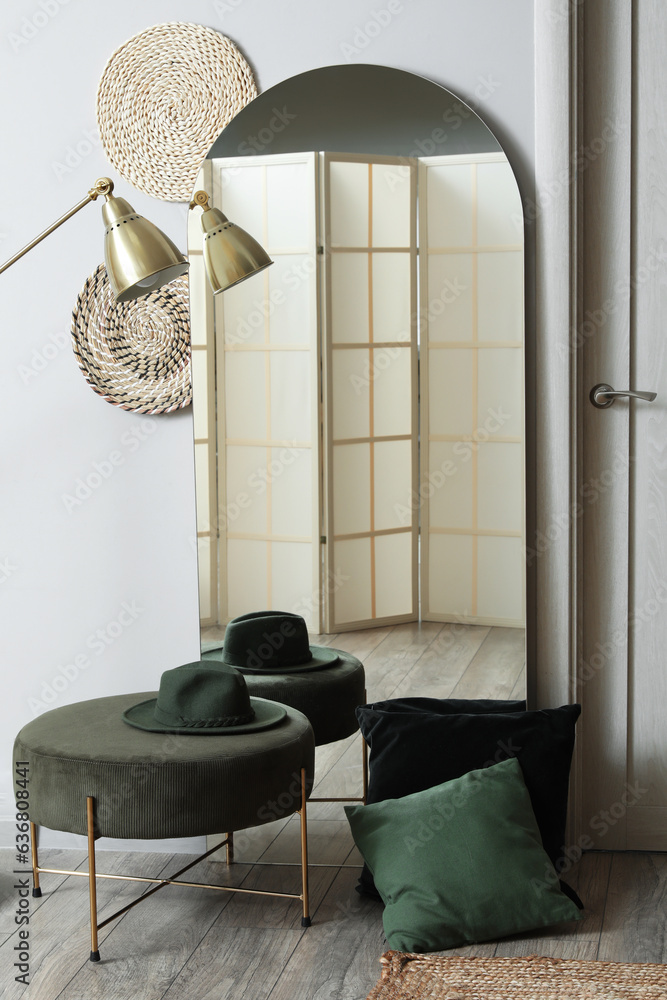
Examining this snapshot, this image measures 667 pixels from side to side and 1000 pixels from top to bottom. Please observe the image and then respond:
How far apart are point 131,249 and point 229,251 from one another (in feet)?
1.02

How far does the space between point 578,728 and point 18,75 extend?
230 centimetres

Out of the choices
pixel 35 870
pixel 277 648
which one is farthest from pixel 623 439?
pixel 35 870

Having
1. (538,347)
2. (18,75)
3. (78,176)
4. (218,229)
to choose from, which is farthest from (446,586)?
(18,75)

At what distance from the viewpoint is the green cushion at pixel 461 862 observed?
2.18 meters

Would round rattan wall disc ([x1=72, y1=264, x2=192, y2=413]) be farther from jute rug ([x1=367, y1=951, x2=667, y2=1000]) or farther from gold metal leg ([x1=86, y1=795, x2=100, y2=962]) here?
jute rug ([x1=367, y1=951, x2=667, y2=1000])

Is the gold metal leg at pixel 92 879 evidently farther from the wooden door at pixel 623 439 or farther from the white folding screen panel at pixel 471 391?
the wooden door at pixel 623 439

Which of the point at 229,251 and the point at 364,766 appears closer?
the point at 229,251

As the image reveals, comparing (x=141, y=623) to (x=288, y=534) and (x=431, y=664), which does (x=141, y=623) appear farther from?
(x=431, y=664)

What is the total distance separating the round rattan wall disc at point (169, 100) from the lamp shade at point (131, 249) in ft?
1.43

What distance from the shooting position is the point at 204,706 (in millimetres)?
2311

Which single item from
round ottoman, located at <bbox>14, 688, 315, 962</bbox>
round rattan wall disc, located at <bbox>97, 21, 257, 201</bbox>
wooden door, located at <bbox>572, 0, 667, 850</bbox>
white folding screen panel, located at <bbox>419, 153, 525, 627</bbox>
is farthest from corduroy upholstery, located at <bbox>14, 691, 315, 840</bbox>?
round rattan wall disc, located at <bbox>97, 21, 257, 201</bbox>

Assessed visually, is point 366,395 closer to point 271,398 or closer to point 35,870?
point 271,398

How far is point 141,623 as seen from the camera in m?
2.81

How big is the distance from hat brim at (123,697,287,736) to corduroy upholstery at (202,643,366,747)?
0.15 feet
